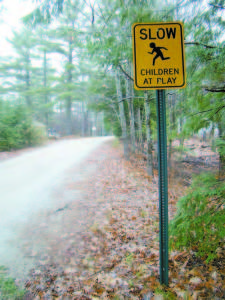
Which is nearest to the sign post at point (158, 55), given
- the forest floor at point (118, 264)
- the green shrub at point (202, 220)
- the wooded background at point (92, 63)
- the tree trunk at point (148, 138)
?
the wooded background at point (92, 63)

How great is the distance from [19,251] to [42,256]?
1.30 ft

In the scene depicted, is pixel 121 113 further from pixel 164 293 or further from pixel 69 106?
pixel 164 293

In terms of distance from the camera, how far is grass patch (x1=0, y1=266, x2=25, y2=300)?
107 inches

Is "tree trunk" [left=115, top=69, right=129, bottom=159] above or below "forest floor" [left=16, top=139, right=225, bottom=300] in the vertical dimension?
above

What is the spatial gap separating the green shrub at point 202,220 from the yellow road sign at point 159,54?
4.66 ft

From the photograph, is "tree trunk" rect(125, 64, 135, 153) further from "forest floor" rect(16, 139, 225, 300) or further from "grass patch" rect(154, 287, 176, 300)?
"grass patch" rect(154, 287, 176, 300)

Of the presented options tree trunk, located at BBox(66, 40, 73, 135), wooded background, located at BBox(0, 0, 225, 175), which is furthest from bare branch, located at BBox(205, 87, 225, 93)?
tree trunk, located at BBox(66, 40, 73, 135)

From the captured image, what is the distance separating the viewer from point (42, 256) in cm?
344

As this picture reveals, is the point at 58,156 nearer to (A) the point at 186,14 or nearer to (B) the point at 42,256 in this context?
(B) the point at 42,256

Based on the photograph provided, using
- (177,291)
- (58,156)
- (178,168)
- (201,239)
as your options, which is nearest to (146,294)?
(177,291)

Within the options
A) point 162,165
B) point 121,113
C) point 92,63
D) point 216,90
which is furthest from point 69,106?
point 162,165

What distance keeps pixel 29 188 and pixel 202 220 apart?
4.54 m

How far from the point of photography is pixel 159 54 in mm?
2287

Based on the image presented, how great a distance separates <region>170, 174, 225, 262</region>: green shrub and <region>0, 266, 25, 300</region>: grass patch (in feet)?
6.73
